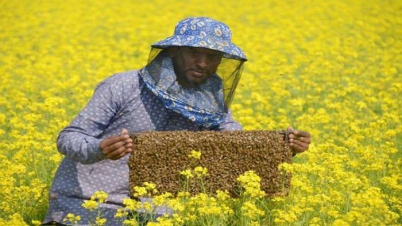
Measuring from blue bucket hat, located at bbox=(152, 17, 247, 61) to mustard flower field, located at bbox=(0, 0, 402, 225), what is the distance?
0.75m

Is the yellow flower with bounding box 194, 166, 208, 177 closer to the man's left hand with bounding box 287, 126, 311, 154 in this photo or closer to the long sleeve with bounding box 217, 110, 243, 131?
the man's left hand with bounding box 287, 126, 311, 154

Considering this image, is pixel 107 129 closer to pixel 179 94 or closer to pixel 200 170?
pixel 179 94

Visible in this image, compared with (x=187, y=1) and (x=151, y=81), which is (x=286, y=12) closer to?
(x=187, y=1)

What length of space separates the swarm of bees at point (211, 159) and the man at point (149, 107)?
16 centimetres

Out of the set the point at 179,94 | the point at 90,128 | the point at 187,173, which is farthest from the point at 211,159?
the point at 90,128

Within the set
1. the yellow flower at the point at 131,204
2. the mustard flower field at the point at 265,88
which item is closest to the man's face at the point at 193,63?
the mustard flower field at the point at 265,88

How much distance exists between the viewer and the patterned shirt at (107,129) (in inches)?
180

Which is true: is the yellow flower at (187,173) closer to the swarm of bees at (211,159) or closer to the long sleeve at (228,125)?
the swarm of bees at (211,159)

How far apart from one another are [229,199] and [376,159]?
129 cm

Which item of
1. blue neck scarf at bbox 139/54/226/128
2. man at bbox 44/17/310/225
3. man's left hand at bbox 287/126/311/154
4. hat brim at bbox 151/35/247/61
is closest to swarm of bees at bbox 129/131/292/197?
man's left hand at bbox 287/126/311/154

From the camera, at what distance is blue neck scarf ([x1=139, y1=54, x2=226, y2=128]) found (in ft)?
15.4

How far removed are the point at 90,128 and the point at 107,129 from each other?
0.16 meters

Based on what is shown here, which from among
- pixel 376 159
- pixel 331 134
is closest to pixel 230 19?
pixel 331 134

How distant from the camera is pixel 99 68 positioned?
1130 centimetres
